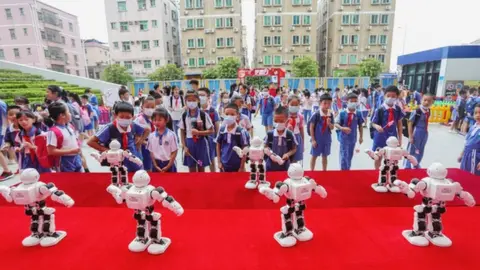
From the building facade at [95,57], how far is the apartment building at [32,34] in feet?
31.7

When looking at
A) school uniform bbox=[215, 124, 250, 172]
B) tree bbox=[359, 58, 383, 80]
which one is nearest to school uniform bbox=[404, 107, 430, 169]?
school uniform bbox=[215, 124, 250, 172]

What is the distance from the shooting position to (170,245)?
4.88 ft

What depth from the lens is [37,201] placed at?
1494 millimetres

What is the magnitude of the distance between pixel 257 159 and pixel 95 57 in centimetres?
4880

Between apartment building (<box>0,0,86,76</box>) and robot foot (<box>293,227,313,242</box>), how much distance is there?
35948mm

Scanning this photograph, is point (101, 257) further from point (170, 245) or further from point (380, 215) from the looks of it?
point (380, 215)

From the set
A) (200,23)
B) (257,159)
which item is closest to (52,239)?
(257,159)

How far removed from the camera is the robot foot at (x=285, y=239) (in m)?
1.46

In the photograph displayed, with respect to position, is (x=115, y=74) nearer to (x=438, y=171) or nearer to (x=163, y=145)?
(x=163, y=145)

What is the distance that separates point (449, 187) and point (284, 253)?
926 mm

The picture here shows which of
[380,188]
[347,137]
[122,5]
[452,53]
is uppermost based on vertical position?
[122,5]

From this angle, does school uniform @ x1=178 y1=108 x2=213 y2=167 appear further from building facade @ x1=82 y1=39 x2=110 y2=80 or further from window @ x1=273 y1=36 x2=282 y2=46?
building facade @ x1=82 y1=39 x2=110 y2=80

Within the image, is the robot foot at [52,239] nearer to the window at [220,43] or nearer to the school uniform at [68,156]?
the school uniform at [68,156]

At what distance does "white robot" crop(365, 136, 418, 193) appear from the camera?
2039 mm
